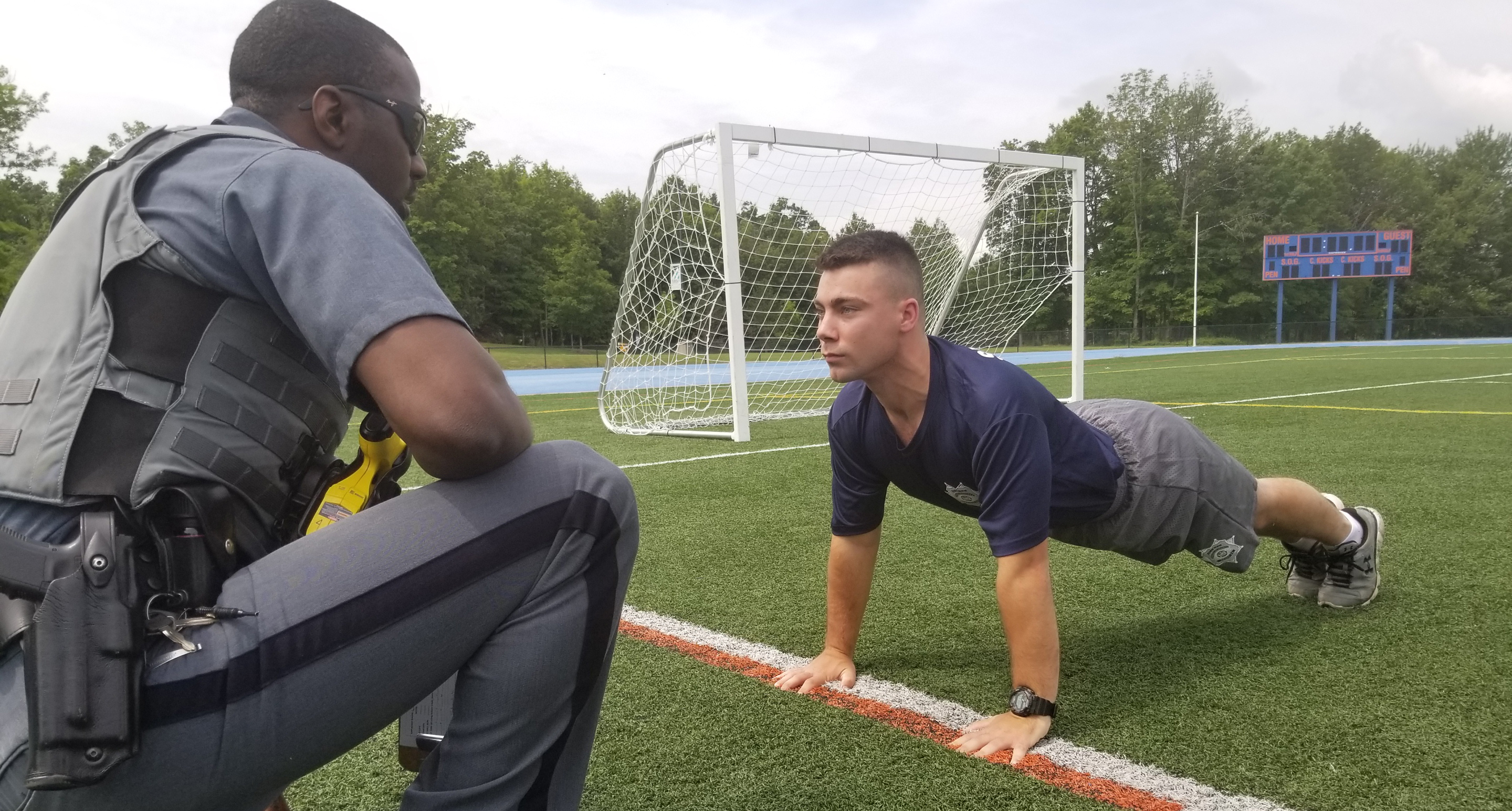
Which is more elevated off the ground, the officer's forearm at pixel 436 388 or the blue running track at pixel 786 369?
the officer's forearm at pixel 436 388

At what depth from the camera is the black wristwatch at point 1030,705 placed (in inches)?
89.0

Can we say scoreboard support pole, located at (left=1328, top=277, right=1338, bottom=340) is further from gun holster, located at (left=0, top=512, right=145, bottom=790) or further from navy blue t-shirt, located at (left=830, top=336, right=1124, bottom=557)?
gun holster, located at (left=0, top=512, right=145, bottom=790)

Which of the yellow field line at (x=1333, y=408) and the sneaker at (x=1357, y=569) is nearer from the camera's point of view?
the sneaker at (x=1357, y=569)

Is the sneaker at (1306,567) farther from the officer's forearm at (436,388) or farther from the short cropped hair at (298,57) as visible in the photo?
the short cropped hair at (298,57)

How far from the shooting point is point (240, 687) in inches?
42.6

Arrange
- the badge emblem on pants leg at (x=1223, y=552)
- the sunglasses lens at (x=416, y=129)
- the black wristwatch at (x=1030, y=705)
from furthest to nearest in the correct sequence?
the badge emblem on pants leg at (x=1223, y=552)
the black wristwatch at (x=1030, y=705)
the sunglasses lens at (x=416, y=129)

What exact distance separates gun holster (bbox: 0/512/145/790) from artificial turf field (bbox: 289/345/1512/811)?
115cm

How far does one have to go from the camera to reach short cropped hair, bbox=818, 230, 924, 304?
252 cm

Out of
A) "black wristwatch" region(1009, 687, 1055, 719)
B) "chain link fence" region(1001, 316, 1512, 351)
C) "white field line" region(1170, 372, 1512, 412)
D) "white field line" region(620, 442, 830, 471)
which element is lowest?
"chain link fence" region(1001, 316, 1512, 351)

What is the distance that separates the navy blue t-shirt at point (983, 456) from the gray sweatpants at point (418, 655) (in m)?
1.20

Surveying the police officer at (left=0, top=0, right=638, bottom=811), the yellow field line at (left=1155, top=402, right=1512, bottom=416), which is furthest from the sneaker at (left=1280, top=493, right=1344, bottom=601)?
the yellow field line at (left=1155, top=402, right=1512, bottom=416)

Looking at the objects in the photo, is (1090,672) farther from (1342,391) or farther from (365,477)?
(1342,391)

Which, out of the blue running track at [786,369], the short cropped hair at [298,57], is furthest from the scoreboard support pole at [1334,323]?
the short cropped hair at [298,57]

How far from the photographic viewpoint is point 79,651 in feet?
3.31
